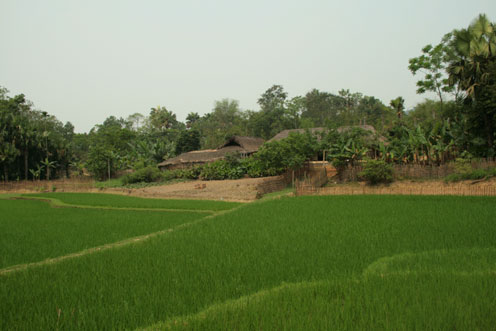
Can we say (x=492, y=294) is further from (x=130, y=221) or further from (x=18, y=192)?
(x=18, y=192)

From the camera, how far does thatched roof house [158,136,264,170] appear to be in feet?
84.3

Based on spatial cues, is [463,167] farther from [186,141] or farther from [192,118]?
[192,118]

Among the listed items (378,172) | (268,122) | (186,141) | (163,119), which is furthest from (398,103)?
(163,119)

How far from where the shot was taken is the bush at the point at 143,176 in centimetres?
2501

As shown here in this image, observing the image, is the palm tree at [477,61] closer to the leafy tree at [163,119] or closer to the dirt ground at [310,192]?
the dirt ground at [310,192]

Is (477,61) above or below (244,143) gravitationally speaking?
above

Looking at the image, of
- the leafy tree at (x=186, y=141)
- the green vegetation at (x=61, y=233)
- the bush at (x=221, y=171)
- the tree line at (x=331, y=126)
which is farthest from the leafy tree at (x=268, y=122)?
the green vegetation at (x=61, y=233)

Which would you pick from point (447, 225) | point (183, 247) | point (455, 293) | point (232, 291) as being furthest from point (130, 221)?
point (455, 293)

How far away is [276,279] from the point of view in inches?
146

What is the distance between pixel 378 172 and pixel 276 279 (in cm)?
1216

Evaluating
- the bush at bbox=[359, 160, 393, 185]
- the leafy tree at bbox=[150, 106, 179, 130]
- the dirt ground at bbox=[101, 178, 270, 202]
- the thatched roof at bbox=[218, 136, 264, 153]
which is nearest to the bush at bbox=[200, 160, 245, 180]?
the dirt ground at bbox=[101, 178, 270, 202]

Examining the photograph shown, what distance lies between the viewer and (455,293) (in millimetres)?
2783

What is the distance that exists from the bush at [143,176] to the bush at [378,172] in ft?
52.2

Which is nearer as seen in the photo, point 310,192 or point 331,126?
point 310,192
